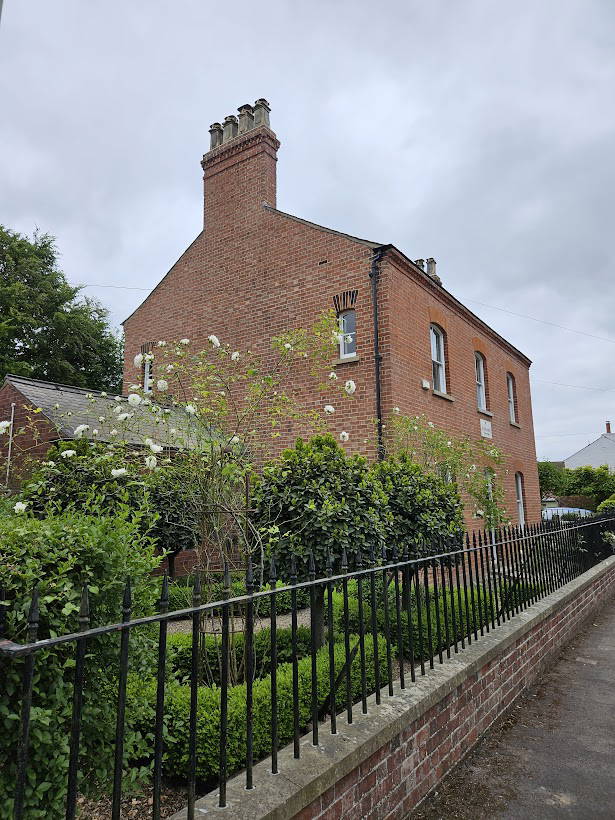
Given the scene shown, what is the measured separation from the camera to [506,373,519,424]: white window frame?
18.4 meters

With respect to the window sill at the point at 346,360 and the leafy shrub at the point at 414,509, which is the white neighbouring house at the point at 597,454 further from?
the leafy shrub at the point at 414,509

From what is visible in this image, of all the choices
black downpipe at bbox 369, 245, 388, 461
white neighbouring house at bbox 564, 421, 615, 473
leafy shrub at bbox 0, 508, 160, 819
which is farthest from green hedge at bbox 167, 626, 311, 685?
white neighbouring house at bbox 564, 421, 615, 473

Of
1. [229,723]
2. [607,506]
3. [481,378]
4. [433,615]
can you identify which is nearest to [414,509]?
[433,615]

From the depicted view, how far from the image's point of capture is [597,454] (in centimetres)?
5934

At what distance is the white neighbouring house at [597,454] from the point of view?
5767 centimetres

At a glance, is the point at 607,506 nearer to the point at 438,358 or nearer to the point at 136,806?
the point at 438,358

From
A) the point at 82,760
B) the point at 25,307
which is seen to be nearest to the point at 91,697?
the point at 82,760

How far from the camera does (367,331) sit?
→ 11.2 metres

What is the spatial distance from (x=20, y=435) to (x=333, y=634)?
9.14 meters

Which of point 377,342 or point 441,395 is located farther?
point 441,395

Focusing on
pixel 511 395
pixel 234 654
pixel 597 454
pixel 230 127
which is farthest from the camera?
pixel 597 454

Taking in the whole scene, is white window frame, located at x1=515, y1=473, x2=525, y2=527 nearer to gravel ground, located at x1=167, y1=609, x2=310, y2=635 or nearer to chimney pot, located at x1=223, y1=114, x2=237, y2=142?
gravel ground, located at x1=167, y1=609, x2=310, y2=635

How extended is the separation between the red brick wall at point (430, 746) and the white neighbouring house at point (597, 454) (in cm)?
5769

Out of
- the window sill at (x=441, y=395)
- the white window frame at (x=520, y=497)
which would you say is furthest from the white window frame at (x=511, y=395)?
the window sill at (x=441, y=395)
